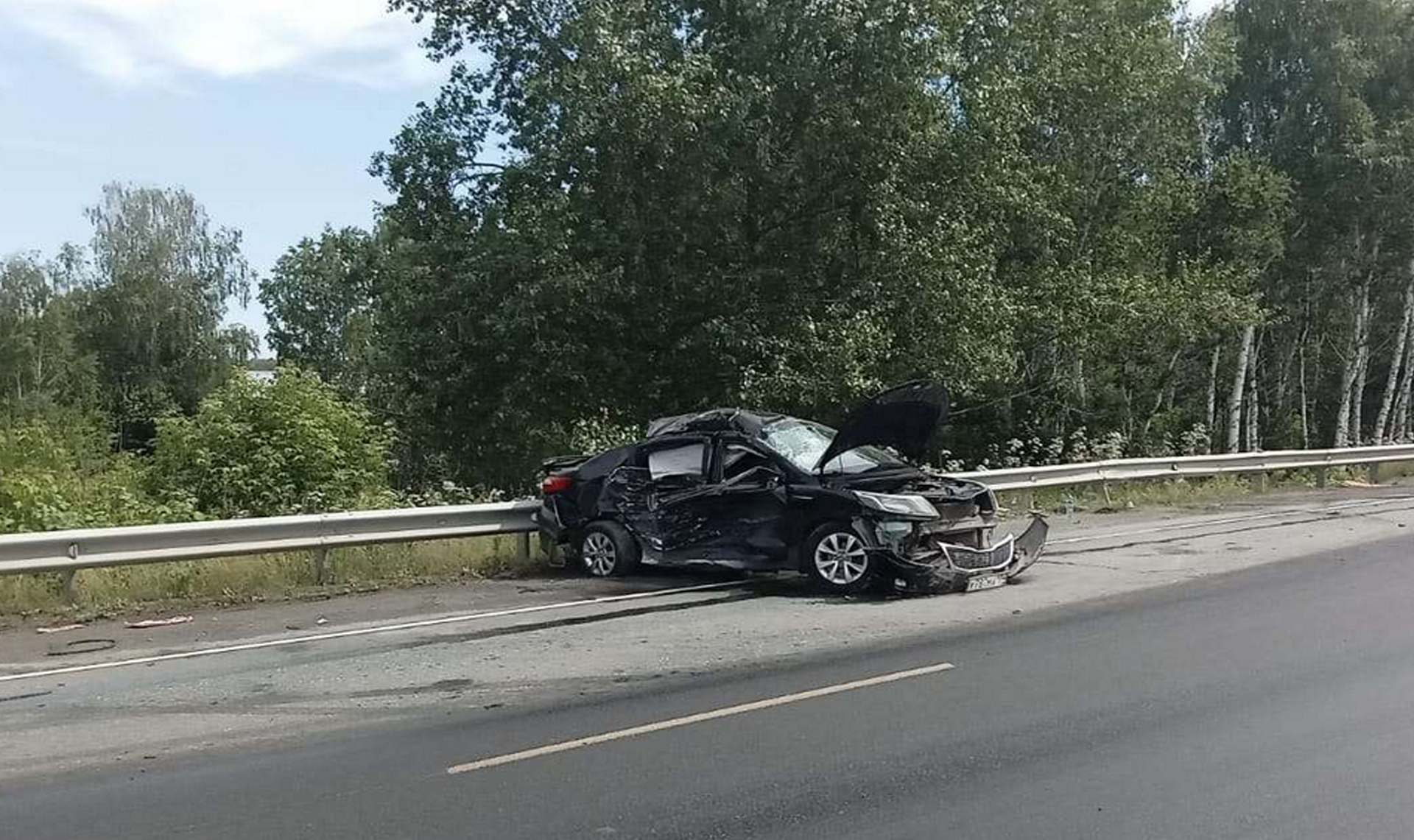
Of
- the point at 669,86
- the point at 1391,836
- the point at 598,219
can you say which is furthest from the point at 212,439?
the point at 1391,836

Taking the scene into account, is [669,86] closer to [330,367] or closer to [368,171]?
[368,171]

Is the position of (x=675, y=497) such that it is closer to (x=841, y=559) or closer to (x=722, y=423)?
(x=722, y=423)

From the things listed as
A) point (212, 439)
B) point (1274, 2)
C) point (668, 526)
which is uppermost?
point (1274, 2)

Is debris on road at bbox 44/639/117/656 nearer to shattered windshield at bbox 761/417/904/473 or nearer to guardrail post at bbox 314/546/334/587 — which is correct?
guardrail post at bbox 314/546/334/587

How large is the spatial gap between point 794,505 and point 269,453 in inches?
380

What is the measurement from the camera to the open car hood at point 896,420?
1131 centimetres

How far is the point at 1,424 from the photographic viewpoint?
827 inches

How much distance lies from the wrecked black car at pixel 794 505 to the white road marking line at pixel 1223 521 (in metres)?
3.24

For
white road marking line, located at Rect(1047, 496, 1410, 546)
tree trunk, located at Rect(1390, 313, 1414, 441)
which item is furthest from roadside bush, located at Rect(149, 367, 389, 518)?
tree trunk, located at Rect(1390, 313, 1414, 441)

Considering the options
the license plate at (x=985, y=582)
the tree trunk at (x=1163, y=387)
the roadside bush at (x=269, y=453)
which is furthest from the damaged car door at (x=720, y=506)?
the tree trunk at (x=1163, y=387)

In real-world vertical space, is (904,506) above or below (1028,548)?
above

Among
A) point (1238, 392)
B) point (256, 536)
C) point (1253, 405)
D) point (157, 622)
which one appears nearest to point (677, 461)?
point (256, 536)

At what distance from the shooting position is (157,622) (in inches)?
426

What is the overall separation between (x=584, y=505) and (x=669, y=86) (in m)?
8.12
